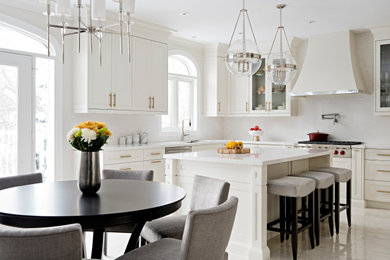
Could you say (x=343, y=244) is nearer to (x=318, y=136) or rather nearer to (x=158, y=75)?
(x=318, y=136)

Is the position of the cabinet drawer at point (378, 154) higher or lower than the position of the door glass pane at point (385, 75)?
lower

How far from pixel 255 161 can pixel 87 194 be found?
4.84 feet

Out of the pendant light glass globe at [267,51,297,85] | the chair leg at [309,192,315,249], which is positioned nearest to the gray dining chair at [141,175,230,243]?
the chair leg at [309,192,315,249]

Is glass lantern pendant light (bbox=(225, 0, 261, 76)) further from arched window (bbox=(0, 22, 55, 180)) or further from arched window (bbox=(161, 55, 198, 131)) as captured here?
arched window (bbox=(161, 55, 198, 131))

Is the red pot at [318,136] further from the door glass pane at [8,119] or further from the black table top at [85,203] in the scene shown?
the door glass pane at [8,119]

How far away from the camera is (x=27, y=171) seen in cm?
435

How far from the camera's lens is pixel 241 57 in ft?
11.5

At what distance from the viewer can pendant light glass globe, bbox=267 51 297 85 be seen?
3.95m

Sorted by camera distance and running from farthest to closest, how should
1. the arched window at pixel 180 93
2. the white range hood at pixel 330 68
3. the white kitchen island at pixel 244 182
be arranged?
1. the arched window at pixel 180 93
2. the white range hood at pixel 330 68
3. the white kitchen island at pixel 244 182

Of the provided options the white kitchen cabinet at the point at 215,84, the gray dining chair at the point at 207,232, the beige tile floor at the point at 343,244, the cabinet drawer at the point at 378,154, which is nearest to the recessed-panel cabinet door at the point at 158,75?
the white kitchen cabinet at the point at 215,84

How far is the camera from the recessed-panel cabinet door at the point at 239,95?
21.9ft

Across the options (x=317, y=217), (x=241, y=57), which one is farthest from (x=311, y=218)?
(x=241, y=57)

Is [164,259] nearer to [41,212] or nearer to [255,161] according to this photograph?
[41,212]

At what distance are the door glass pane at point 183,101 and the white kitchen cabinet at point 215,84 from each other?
0.30 m
